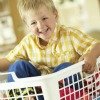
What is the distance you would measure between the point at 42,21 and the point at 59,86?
0.22 metres

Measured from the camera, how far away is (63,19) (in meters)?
3.08

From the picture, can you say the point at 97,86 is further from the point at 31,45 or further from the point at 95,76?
the point at 31,45

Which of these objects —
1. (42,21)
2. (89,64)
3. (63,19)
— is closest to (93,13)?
(63,19)

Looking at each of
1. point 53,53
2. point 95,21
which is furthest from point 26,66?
point 95,21

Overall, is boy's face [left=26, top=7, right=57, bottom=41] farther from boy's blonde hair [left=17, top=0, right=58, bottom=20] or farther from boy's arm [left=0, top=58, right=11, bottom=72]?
boy's arm [left=0, top=58, right=11, bottom=72]

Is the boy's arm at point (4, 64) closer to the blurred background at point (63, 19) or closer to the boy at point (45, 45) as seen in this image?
the boy at point (45, 45)

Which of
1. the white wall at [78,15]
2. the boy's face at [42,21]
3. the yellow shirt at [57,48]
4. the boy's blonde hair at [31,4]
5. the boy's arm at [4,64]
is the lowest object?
the white wall at [78,15]

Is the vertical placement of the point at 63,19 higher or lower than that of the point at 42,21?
lower

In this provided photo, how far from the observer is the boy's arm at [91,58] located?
0.72m

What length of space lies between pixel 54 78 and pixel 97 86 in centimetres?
16

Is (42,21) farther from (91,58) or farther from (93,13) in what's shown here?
(93,13)

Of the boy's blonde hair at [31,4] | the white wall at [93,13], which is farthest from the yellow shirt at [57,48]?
the white wall at [93,13]

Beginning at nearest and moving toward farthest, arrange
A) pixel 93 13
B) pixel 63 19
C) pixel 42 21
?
pixel 42 21 < pixel 93 13 < pixel 63 19

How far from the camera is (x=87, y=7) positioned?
8.64ft
